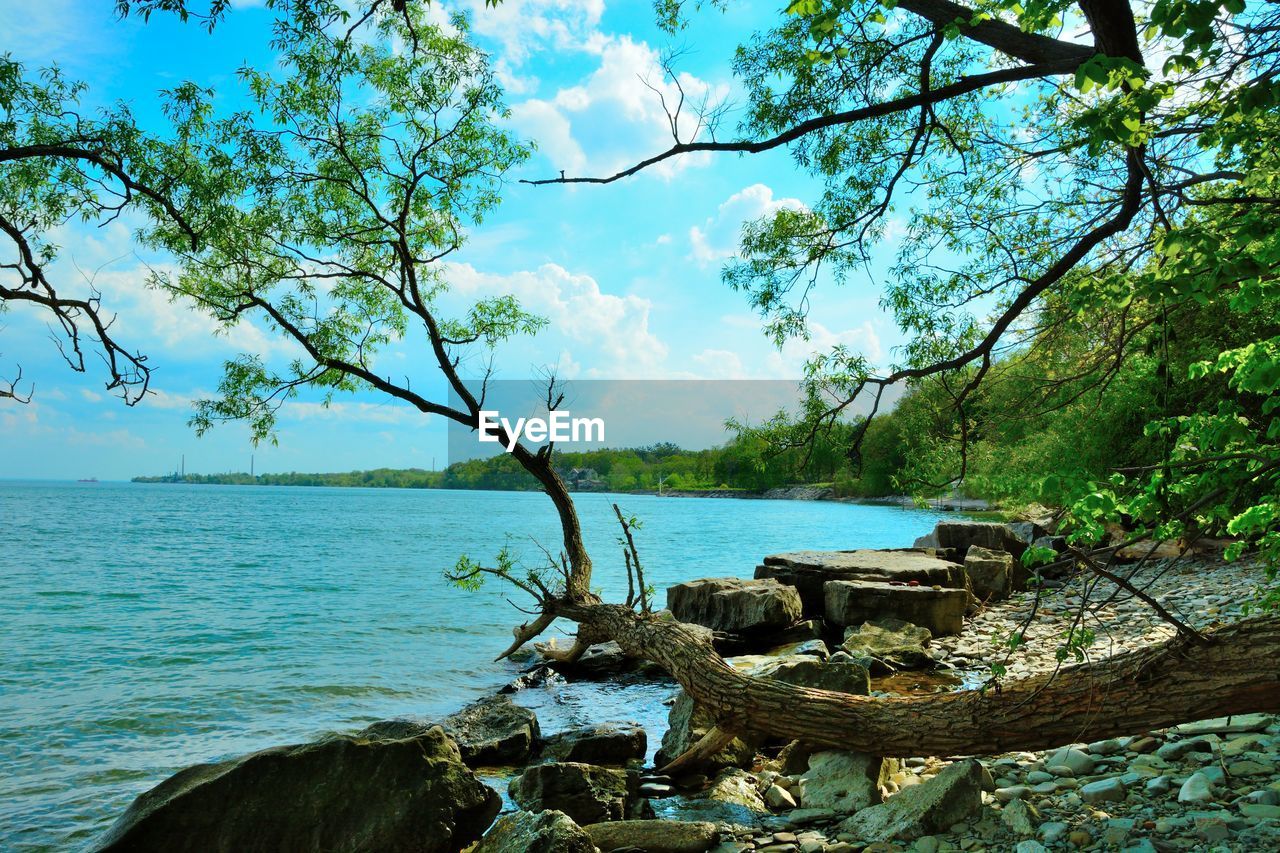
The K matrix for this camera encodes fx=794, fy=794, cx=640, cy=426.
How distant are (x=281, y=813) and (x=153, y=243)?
9.08 m

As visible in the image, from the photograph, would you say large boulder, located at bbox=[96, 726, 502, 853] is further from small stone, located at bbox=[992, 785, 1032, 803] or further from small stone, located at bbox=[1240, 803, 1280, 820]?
small stone, located at bbox=[1240, 803, 1280, 820]

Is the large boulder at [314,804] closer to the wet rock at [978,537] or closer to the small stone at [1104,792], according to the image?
the small stone at [1104,792]

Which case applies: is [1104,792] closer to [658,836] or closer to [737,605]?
[658,836]

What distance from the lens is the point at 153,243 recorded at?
11.2 meters

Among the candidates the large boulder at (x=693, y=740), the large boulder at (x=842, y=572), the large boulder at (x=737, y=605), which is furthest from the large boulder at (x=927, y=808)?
the large boulder at (x=842, y=572)

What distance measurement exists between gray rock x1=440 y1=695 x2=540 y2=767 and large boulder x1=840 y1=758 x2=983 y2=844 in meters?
3.73

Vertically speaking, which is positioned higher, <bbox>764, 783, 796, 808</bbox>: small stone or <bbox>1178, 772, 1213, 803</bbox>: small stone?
<bbox>1178, 772, 1213, 803</bbox>: small stone

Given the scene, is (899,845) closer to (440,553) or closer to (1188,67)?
(1188,67)

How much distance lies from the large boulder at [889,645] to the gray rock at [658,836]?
565cm

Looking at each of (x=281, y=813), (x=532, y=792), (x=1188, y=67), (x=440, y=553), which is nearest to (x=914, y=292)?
(x=1188, y=67)

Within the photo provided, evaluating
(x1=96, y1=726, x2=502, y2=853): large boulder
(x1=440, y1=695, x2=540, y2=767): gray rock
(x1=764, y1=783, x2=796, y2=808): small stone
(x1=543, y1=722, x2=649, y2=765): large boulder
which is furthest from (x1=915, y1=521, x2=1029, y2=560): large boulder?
(x1=96, y1=726, x2=502, y2=853): large boulder

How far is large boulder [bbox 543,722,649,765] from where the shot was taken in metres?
7.70

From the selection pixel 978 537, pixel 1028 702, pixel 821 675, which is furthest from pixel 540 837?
pixel 978 537

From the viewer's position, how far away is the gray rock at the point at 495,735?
A: 7879 millimetres
